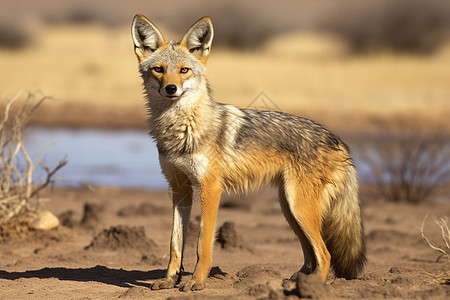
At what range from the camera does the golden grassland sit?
65.3ft

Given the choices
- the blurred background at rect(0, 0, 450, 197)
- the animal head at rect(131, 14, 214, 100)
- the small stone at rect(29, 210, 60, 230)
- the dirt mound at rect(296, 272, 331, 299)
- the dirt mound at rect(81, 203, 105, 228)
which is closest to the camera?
the dirt mound at rect(296, 272, 331, 299)

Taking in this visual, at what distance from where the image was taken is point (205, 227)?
555 centimetres

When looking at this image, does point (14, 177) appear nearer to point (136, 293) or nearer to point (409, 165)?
point (136, 293)

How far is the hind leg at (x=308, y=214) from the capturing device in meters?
5.69

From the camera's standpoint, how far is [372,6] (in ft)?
120

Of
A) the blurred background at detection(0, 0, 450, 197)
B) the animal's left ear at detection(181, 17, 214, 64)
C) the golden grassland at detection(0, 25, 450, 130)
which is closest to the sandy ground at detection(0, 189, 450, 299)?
the blurred background at detection(0, 0, 450, 197)

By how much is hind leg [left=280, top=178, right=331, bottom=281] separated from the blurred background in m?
3.69

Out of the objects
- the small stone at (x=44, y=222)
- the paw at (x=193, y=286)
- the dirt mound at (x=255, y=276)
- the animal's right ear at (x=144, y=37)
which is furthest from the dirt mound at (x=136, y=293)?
the small stone at (x=44, y=222)

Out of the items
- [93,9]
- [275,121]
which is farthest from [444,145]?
[93,9]

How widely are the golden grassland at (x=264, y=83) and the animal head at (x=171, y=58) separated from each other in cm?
1274

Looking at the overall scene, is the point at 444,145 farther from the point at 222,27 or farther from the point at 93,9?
the point at 93,9

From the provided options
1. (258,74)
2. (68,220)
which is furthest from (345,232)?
(258,74)

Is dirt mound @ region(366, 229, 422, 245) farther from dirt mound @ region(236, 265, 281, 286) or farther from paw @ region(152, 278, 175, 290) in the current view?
paw @ region(152, 278, 175, 290)

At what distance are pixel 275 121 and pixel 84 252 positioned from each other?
Result: 2.98 m
